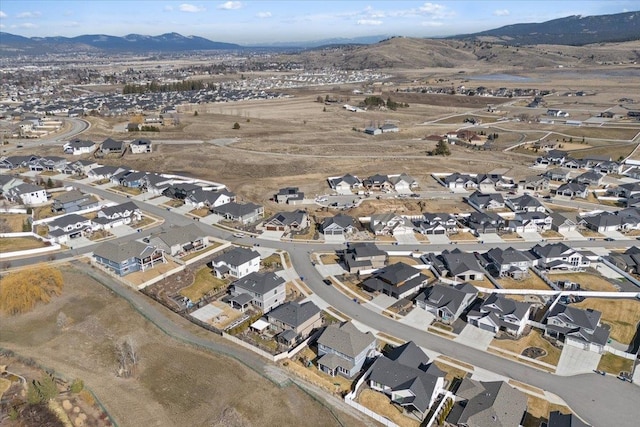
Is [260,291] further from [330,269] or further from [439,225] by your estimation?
[439,225]

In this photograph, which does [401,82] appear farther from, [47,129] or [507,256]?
[507,256]

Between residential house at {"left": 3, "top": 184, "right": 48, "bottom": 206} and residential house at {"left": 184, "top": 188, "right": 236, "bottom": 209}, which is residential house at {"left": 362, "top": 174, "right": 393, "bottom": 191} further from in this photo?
residential house at {"left": 3, "top": 184, "right": 48, "bottom": 206}

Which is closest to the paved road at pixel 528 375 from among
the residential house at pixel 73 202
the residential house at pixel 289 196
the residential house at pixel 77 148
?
the residential house at pixel 73 202

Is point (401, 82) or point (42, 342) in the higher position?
point (401, 82)

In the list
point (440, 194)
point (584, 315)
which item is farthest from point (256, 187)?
point (584, 315)

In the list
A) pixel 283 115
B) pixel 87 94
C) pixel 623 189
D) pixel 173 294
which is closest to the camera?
pixel 173 294

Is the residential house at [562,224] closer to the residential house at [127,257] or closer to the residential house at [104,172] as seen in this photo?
the residential house at [127,257]
